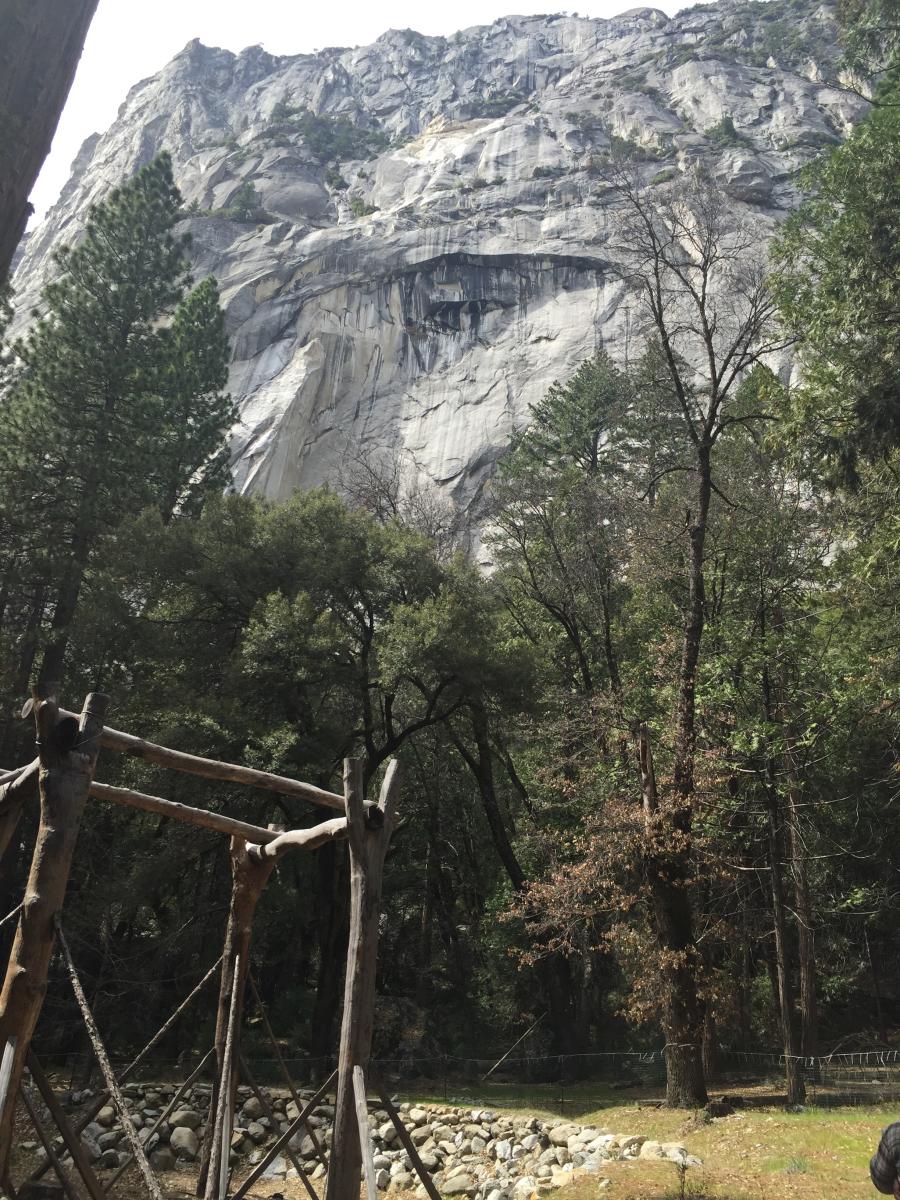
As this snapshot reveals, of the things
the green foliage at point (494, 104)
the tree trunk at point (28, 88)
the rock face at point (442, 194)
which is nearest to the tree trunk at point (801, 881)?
the tree trunk at point (28, 88)

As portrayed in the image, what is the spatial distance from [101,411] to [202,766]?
1736 centimetres

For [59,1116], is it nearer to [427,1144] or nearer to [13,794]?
[13,794]

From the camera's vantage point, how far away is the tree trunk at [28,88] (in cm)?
572

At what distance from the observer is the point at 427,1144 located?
13859mm

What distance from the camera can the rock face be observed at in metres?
47.2

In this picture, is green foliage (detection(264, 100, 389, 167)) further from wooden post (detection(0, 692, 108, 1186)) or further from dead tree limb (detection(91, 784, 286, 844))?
wooden post (detection(0, 692, 108, 1186))

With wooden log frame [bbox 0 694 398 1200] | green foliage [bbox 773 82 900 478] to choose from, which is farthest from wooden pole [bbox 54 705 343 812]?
green foliage [bbox 773 82 900 478]

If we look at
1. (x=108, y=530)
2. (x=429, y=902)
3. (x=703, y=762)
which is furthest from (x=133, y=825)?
(x=703, y=762)

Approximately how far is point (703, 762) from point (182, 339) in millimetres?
21697

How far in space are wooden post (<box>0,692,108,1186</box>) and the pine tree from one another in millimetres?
13398

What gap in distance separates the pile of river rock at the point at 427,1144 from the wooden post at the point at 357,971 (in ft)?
16.9

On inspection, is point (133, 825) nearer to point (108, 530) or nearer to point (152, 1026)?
point (152, 1026)

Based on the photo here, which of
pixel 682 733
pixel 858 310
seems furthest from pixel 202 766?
pixel 858 310

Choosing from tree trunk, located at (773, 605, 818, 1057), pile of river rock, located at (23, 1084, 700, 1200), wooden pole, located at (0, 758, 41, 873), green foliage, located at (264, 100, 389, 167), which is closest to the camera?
wooden pole, located at (0, 758, 41, 873)
